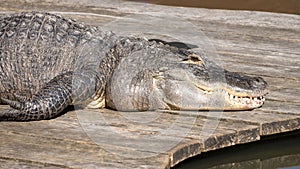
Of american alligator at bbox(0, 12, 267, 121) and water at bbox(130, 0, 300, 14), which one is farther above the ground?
water at bbox(130, 0, 300, 14)

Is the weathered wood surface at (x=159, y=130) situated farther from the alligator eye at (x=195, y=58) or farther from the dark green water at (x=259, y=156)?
Answer: the alligator eye at (x=195, y=58)

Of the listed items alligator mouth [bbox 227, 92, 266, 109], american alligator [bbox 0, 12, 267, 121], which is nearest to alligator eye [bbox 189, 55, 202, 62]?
american alligator [bbox 0, 12, 267, 121]

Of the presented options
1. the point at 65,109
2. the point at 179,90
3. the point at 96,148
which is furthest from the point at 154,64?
the point at 96,148

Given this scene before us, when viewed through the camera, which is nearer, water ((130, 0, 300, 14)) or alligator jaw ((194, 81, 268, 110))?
alligator jaw ((194, 81, 268, 110))

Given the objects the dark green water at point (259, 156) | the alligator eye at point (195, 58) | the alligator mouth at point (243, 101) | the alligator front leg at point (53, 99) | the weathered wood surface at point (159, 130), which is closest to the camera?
the weathered wood surface at point (159, 130)

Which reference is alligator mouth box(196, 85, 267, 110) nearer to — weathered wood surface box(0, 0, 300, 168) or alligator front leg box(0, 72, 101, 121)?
weathered wood surface box(0, 0, 300, 168)

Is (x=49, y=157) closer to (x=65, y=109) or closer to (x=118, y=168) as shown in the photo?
(x=118, y=168)

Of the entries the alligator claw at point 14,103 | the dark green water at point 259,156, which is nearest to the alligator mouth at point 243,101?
the dark green water at point 259,156

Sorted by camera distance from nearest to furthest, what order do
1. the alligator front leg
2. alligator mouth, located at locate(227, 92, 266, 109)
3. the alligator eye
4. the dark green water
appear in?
1. the alligator front leg
2. the dark green water
3. alligator mouth, located at locate(227, 92, 266, 109)
4. the alligator eye

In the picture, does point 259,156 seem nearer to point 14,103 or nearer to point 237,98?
point 237,98
